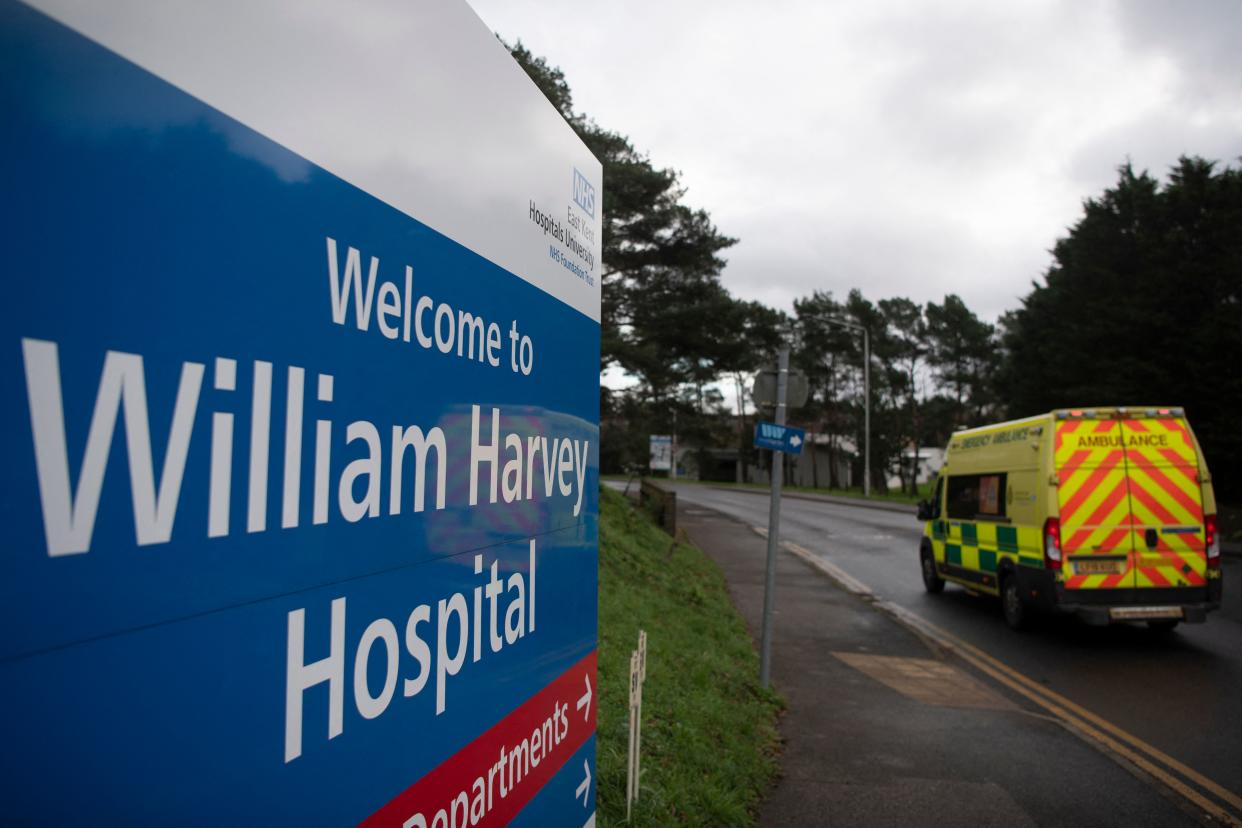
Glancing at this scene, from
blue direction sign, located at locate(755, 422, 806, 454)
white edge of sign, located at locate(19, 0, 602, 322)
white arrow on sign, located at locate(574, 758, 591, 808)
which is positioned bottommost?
white arrow on sign, located at locate(574, 758, 591, 808)

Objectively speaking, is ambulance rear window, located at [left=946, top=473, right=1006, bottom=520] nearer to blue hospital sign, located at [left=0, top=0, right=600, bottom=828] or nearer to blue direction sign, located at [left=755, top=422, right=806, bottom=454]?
blue direction sign, located at [left=755, top=422, right=806, bottom=454]

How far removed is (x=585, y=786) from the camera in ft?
8.65

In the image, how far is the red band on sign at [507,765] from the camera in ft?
5.27

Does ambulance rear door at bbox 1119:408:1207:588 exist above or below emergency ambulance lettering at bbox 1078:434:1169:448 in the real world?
below

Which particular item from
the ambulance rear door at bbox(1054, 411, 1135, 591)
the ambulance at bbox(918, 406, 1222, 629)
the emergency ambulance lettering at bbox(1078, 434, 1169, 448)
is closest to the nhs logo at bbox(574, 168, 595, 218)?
the ambulance at bbox(918, 406, 1222, 629)

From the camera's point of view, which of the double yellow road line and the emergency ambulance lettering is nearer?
the double yellow road line

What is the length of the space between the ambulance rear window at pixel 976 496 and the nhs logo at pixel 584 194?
28.6 feet

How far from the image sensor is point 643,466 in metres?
22.6

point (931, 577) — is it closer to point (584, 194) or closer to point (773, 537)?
point (773, 537)

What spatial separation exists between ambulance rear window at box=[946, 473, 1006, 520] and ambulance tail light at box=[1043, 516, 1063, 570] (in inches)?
48.9

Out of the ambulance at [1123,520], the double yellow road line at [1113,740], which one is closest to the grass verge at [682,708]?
the double yellow road line at [1113,740]

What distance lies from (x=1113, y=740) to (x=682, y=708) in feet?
10.5

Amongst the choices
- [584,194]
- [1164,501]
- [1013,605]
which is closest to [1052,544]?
[1164,501]

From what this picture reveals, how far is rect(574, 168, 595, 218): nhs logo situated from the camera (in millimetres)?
2644
